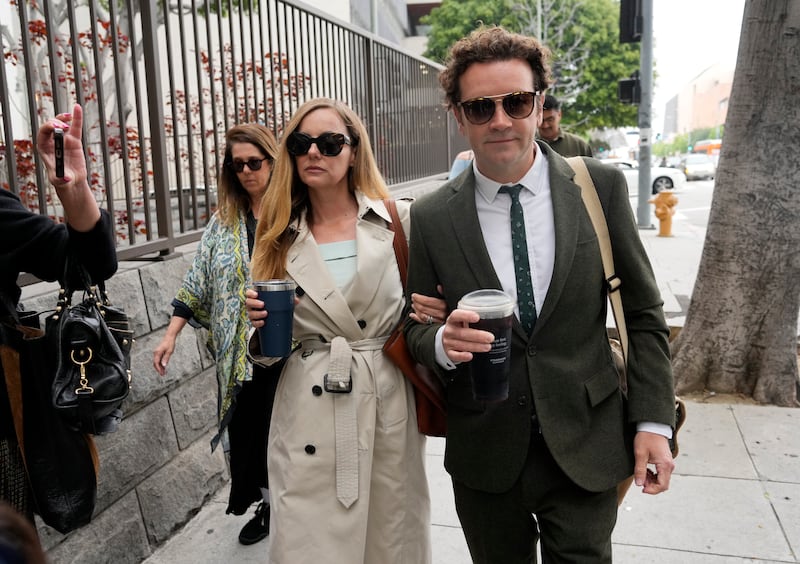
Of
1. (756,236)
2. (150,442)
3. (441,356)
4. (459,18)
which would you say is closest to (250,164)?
(150,442)

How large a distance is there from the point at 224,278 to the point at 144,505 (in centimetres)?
122

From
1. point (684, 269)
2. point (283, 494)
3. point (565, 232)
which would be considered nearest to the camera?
point (565, 232)

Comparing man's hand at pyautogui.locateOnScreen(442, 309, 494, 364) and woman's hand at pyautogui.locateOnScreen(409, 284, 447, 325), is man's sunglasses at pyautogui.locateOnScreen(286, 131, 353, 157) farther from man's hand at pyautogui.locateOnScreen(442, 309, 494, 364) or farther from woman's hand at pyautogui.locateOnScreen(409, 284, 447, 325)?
man's hand at pyautogui.locateOnScreen(442, 309, 494, 364)

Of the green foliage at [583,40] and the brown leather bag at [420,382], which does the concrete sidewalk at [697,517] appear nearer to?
the brown leather bag at [420,382]

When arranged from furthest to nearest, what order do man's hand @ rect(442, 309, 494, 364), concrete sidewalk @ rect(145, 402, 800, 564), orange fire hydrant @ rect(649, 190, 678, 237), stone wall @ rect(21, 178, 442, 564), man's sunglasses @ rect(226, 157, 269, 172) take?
1. orange fire hydrant @ rect(649, 190, 678, 237)
2. man's sunglasses @ rect(226, 157, 269, 172)
3. concrete sidewalk @ rect(145, 402, 800, 564)
4. stone wall @ rect(21, 178, 442, 564)
5. man's hand @ rect(442, 309, 494, 364)

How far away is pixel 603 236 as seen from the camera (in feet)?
6.98

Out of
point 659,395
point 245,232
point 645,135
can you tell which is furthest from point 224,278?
point 645,135

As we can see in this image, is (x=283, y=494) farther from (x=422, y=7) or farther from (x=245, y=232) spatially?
(x=422, y=7)

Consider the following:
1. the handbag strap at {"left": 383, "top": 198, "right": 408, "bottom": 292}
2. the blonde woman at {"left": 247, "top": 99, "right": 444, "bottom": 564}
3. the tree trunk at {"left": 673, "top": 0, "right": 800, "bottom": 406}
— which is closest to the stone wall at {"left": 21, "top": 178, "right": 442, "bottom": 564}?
the blonde woman at {"left": 247, "top": 99, "right": 444, "bottom": 564}

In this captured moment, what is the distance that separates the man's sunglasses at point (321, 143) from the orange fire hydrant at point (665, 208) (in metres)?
13.5

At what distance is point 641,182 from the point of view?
16141 mm

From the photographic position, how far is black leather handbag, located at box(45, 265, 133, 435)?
2.16 meters

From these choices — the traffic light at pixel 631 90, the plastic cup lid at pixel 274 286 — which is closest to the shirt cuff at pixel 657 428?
the plastic cup lid at pixel 274 286

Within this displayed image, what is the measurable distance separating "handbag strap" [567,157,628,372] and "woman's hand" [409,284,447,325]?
1.60 feet
